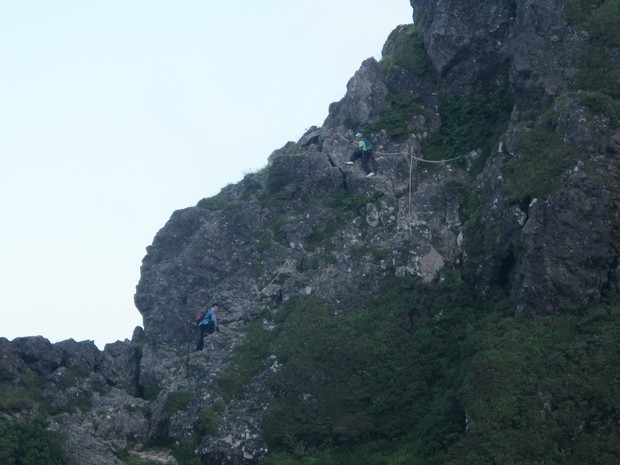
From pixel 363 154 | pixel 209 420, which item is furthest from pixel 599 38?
pixel 209 420

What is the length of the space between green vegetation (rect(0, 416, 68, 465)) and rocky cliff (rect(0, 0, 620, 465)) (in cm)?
55

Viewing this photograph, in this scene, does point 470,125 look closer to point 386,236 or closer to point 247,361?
point 386,236

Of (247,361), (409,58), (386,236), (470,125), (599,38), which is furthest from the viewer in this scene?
(409,58)

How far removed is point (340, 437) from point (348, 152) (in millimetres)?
14182

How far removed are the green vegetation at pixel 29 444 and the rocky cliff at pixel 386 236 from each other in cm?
55

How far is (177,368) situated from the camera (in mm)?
33344

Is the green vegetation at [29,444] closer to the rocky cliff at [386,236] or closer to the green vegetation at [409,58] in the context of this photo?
the rocky cliff at [386,236]

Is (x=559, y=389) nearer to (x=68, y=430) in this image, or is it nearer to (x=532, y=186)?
(x=532, y=186)

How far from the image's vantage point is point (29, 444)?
2761cm

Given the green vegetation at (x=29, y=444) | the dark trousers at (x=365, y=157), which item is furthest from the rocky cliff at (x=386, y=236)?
the green vegetation at (x=29, y=444)

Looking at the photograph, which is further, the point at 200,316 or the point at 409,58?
the point at 409,58

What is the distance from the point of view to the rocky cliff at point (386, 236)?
2883 centimetres

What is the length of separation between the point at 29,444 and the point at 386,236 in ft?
51.3

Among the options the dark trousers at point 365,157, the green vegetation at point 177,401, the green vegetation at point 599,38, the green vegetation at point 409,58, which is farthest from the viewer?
the green vegetation at point 409,58
